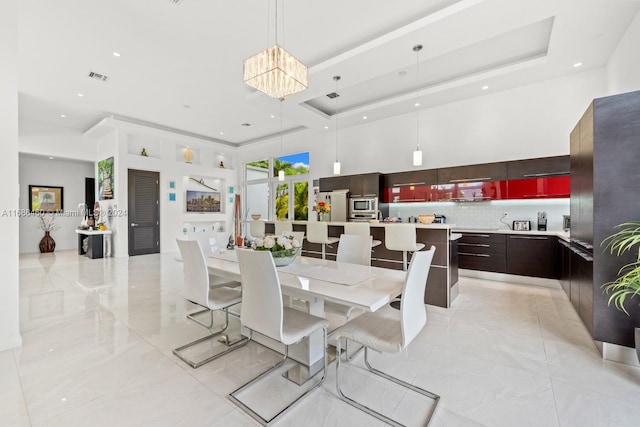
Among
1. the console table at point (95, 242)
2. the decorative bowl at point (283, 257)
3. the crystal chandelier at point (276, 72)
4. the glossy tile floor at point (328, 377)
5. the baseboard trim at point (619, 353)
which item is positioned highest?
the crystal chandelier at point (276, 72)

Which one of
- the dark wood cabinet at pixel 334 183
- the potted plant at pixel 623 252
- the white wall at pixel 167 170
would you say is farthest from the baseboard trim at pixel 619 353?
the white wall at pixel 167 170

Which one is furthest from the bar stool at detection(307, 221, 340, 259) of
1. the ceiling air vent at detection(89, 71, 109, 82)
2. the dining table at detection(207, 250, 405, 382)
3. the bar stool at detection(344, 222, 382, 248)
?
the ceiling air vent at detection(89, 71, 109, 82)

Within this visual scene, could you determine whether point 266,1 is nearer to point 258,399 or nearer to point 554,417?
point 258,399

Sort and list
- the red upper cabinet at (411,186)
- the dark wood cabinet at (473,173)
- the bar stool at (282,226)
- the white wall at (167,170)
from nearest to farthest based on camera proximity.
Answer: the dark wood cabinet at (473,173)
the bar stool at (282,226)
the red upper cabinet at (411,186)
the white wall at (167,170)

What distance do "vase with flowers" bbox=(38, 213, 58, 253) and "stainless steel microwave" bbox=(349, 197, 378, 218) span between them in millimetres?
9064

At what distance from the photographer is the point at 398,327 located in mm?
1906

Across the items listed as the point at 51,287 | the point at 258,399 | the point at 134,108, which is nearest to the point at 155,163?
the point at 134,108

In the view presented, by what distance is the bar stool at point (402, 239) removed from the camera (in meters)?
3.74

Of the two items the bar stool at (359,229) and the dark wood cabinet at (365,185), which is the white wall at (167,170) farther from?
the bar stool at (359,229)

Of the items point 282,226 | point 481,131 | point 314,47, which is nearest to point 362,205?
point 282,226

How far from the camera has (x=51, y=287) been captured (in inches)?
178

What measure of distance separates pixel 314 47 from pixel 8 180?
3.69 metres

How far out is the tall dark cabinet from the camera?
2254 mm

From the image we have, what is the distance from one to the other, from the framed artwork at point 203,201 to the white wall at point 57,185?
141 inches
